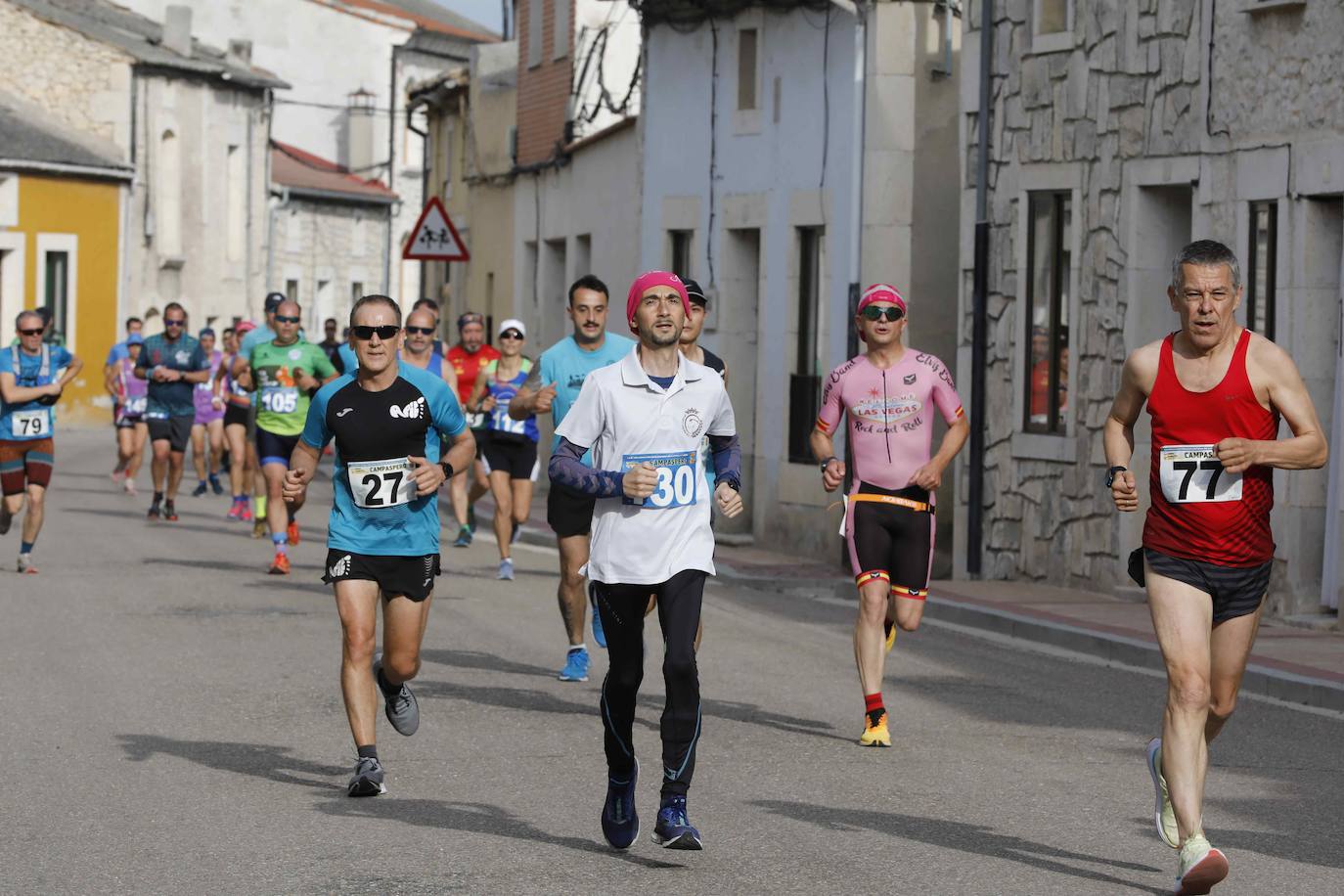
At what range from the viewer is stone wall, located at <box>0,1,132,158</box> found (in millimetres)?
52406

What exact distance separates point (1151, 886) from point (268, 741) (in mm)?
4064

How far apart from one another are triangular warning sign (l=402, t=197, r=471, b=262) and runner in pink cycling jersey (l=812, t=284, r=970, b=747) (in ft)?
52.1

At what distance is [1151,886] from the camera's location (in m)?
7.15

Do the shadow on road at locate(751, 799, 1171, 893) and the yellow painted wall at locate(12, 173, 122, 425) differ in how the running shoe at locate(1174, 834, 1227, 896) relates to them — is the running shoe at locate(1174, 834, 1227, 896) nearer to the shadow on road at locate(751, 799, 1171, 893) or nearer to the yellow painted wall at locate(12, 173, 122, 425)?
the shadow on road at locate(751, 799, 1171, 893)

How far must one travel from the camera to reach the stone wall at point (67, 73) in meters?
52.4

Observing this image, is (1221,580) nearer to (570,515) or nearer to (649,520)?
(649,520)

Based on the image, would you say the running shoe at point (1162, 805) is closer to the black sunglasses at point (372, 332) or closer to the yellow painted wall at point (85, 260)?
the black sunglasses at point (372, 332)

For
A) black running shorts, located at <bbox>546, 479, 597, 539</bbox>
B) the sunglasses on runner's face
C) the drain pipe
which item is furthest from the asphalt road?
the drain pipe

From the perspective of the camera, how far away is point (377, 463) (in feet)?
28.8

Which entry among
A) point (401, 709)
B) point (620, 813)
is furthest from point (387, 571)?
point (620, 813)

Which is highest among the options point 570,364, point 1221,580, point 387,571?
point 570,364

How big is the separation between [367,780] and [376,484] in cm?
108

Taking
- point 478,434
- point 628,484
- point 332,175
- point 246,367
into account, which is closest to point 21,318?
point 246,367

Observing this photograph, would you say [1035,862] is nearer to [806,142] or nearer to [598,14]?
[806,142]
